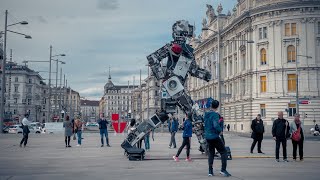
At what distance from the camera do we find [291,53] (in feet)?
185

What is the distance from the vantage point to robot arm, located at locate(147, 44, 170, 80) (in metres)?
14.9

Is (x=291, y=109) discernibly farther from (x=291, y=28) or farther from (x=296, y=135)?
(x=296, y=135)

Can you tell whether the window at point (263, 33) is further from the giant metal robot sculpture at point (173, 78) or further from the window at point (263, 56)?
the giant metal robot sculpture at point (173, 78)

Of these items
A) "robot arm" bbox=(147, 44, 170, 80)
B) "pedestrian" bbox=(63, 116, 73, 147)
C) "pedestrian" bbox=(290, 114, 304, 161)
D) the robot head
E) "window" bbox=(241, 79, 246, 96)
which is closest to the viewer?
"robot arm" bbox=(147, 44, 170, 80)

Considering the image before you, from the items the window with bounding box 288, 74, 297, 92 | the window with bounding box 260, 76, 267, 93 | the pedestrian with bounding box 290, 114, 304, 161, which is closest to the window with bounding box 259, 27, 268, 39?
the window with bounding box 260, 76, 267, 93

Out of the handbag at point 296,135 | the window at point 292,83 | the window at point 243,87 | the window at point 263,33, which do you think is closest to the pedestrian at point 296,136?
the handbag at point 296,135

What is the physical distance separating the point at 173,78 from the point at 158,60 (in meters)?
0.89

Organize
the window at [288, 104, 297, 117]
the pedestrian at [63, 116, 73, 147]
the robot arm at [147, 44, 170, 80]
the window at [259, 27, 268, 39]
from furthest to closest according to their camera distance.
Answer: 1. the window at [259, 27, 268, 39]
2. the window at [288, 104, 297, 117]
3. the pedestrian at [63, 116, 73, 147]
4. the robot arm at [147, 44, 170, 80]

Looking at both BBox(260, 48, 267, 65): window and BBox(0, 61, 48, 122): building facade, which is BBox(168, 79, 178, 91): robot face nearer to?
BBox(260, 48, 267, 65): window

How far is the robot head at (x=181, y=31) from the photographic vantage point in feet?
50.6

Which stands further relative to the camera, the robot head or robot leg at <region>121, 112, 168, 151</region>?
the robot head

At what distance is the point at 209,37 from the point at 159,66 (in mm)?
67481

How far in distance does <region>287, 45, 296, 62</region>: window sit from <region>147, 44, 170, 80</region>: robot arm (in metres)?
45.2

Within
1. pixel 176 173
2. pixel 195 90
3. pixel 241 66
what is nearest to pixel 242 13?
pixel 241 66
